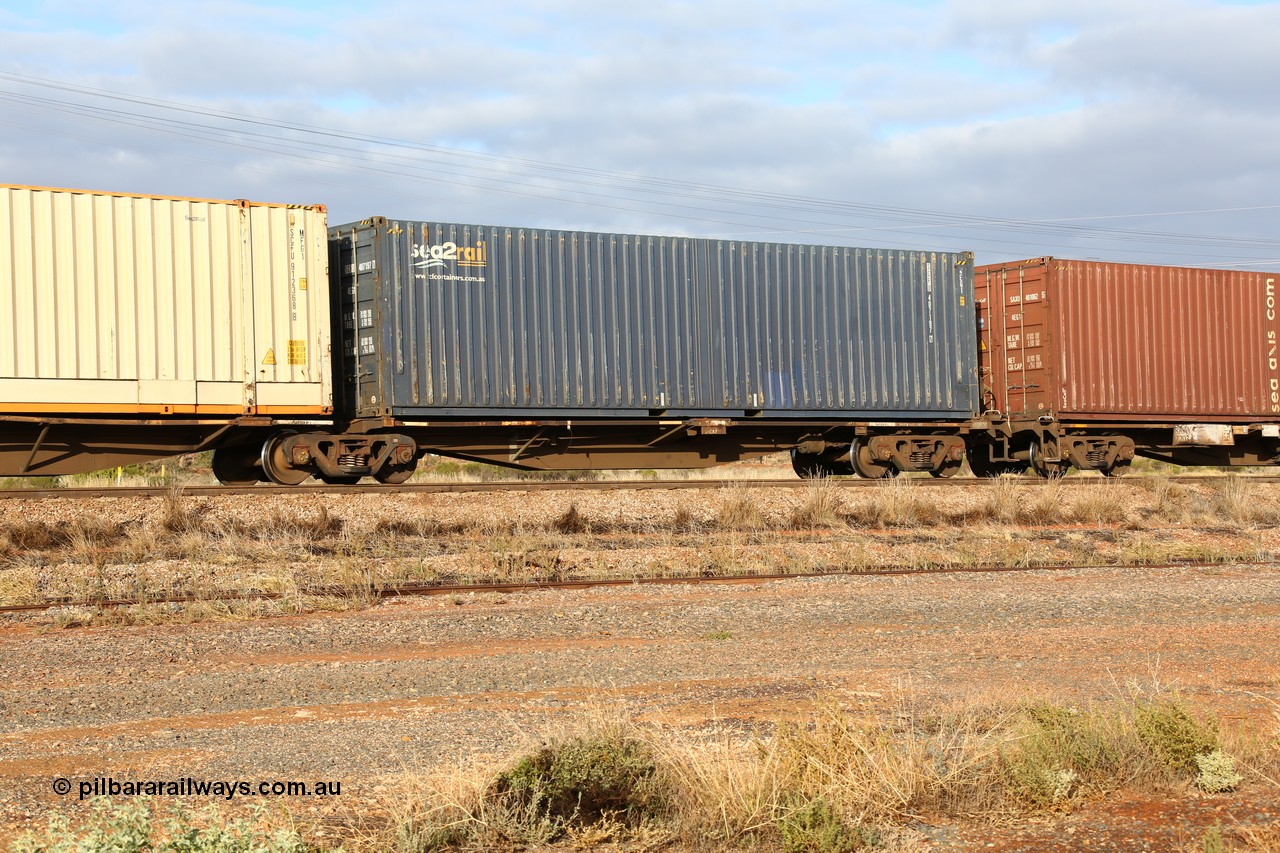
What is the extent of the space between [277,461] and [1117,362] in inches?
520

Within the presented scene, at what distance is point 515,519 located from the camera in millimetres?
14336

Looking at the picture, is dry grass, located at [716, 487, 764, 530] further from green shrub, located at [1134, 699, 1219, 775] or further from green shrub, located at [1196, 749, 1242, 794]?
green shrub, located at [1196, 749, 1242, 794]

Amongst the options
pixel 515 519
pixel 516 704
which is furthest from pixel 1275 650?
pixel 515 519

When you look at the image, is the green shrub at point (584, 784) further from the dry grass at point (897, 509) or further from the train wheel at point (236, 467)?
the train wheel at point (236, 467)

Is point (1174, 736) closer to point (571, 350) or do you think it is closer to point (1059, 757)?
point (1059, 757)

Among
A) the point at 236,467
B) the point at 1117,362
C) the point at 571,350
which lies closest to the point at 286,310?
the point at 236,467

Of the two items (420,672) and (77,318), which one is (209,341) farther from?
(420,672)

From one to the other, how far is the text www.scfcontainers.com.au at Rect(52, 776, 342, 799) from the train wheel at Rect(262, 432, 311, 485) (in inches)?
420

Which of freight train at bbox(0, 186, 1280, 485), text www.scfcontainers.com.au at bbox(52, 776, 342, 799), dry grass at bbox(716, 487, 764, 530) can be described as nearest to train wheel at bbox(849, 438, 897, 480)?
freight train at bbox(0, 186, 1280, 485)

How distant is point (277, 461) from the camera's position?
15078mm

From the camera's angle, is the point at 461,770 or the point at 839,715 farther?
the point at 839,715

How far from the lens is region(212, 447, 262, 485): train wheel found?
15.9 m

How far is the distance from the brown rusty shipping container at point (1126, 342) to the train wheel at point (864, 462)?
2850 millimetres

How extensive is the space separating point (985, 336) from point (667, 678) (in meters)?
15.0
